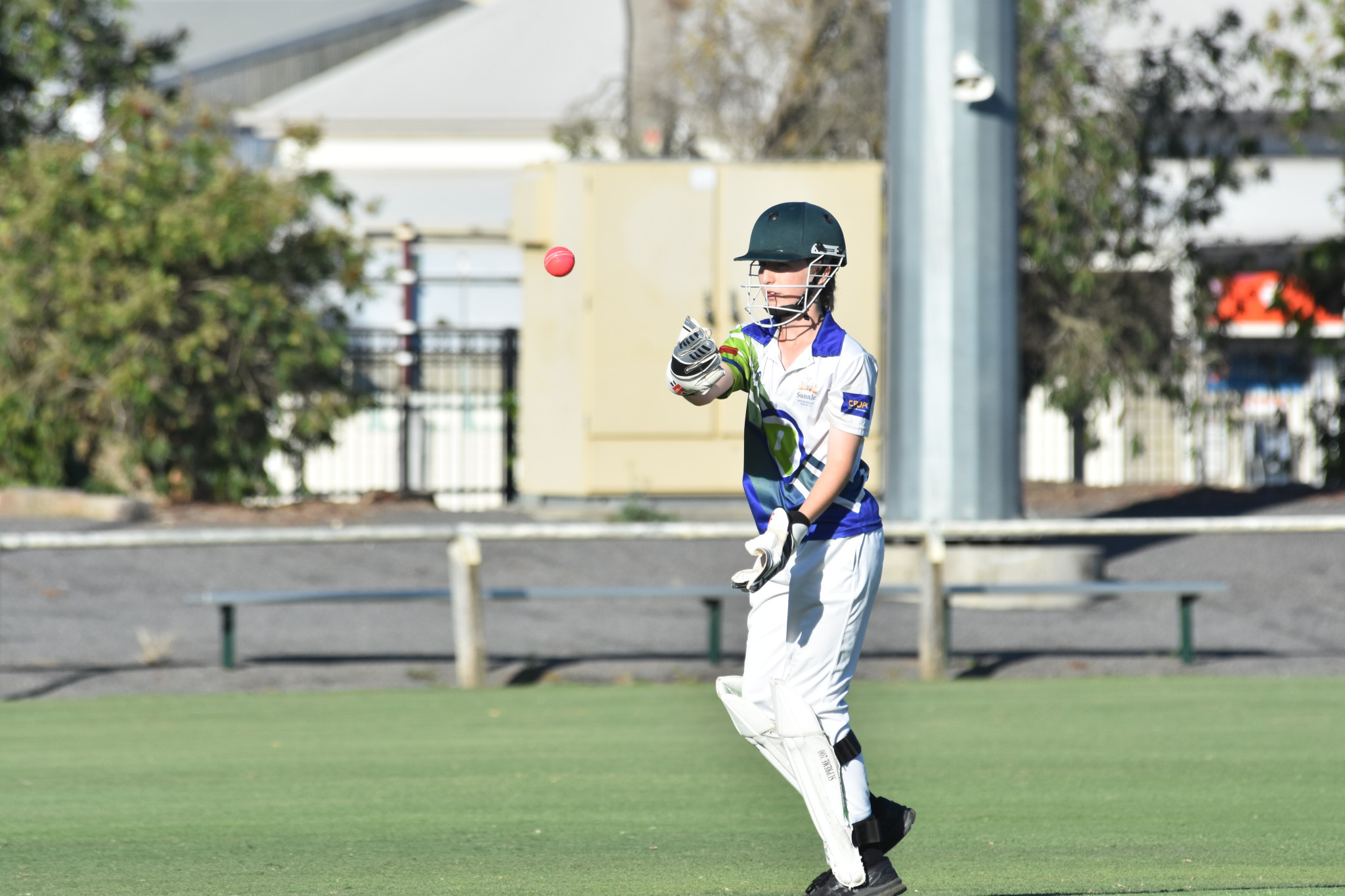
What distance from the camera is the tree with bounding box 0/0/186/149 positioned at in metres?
24.8

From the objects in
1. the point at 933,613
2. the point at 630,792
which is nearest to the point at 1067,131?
the point at 933,613

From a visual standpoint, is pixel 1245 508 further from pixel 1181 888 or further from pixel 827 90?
pixel 1181 888

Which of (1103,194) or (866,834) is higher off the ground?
(1103,194)

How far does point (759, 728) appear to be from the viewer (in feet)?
15.2

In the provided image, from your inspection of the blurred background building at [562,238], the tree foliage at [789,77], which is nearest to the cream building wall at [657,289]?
the blurred background building at [562,238]

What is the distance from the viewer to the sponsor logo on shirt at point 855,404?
4.53 metres

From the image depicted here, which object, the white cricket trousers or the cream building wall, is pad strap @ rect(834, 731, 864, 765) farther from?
the cream building wall

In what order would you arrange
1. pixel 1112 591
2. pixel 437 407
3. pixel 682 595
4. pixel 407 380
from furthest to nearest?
pixel 407 380 < pixel 437 407 < pixel 1112 591 < pixel 682 595

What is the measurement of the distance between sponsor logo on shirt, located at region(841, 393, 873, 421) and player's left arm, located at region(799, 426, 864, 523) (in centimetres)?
6

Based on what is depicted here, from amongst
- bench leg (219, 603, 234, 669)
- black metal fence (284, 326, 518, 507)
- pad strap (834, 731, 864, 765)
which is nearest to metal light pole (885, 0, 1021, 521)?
bench leg (219, 603, 234, 669)

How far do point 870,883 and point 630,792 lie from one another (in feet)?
9.27

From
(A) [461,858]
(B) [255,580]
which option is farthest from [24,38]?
(A) [461,858]

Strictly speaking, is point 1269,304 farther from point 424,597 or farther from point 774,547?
point 774,547

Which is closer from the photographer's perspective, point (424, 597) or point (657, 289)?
point (424, 597)
